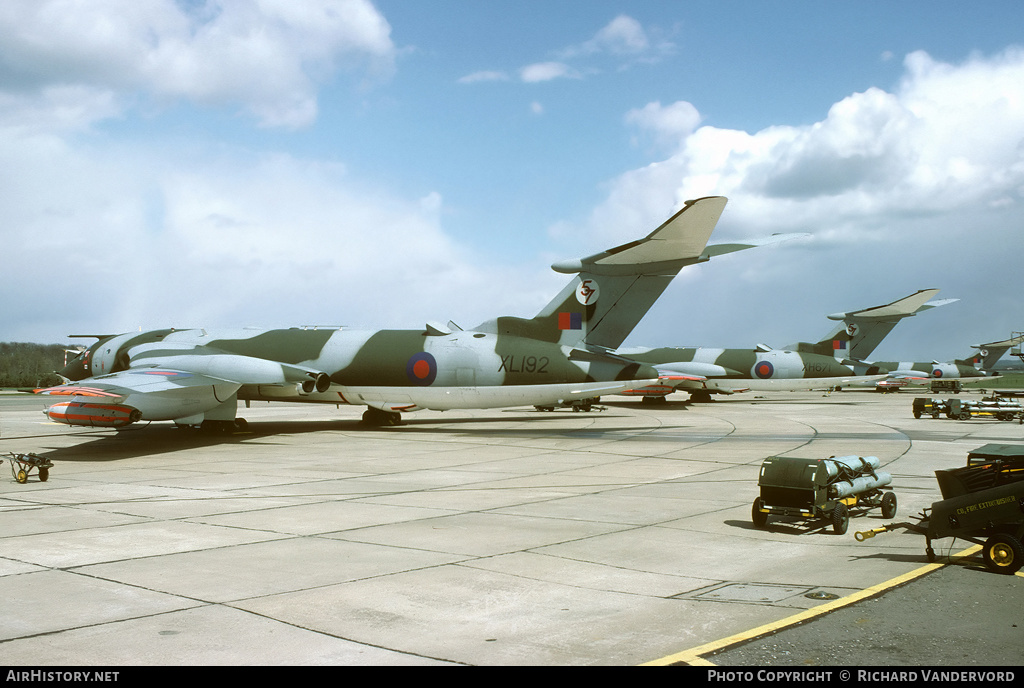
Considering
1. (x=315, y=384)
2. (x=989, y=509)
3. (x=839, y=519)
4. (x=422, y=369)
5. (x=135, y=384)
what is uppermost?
(x=422, y=369)

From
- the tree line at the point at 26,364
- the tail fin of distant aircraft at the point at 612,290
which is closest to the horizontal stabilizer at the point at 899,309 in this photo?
the tail fin of distant aircraft at the point at 612,290

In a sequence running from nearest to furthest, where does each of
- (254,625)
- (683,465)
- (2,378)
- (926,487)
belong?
1. (254,625)
2. (926,487)
3. (683,465)
4. (2,378)

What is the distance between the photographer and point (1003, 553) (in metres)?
8.26

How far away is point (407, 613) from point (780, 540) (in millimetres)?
5565

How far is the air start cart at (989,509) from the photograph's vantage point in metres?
8.20

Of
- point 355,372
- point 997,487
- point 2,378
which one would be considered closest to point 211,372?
point 355,372

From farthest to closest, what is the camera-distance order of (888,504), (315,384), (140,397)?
(315,384) → (140,397) → (888,504)

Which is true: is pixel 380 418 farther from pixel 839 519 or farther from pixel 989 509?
pixel 989 509

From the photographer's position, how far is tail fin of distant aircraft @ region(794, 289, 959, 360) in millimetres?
54094

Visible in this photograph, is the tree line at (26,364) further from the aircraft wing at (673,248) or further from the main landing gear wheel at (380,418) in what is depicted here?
the aircraft wing at (673,248)

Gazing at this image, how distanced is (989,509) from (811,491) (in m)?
2.56

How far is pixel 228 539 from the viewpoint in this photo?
402 inches

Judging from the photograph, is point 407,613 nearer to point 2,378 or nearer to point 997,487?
point 997,487

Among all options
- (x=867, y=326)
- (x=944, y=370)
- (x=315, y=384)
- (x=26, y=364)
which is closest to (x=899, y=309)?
(x=867, y=326)
